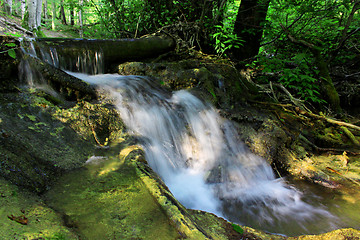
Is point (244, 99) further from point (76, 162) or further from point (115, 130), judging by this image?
point (76, 162)

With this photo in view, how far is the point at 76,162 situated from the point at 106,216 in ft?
2.82

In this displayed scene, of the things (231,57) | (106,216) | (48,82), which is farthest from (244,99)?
(106,216)

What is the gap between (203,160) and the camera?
3547mm

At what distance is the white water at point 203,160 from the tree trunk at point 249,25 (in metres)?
2.96

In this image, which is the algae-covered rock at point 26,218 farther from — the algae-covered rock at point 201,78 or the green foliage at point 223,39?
the green foliage at point 223,39

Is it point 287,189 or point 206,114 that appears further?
point 206,114

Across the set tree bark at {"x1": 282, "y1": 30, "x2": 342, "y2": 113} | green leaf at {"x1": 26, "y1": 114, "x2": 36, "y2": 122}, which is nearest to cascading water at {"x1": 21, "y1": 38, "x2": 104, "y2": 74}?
green leaf at {"x1": 26, "y1": 114, "x2": 36, "y2": 122}

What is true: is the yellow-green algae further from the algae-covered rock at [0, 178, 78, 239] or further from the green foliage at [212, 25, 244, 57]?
the green foliage at [212, 25, 244, 57]

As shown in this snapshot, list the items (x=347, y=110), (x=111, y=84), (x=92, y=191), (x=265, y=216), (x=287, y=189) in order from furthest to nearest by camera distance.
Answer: (x=347, y=110)
(x=111, y=84)
(x=287, y=189)
(x=265, y=216)
(x=92, y=191)

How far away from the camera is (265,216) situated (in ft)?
8.93

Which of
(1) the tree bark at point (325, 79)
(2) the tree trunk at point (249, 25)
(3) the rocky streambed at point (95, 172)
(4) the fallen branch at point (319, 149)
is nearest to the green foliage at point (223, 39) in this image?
(2) the tree trunk at point (249, 25)

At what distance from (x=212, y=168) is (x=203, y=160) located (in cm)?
20

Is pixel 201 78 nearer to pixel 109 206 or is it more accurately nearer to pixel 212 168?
pixel 212 168

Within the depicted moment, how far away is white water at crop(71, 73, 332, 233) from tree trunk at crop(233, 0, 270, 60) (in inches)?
117
